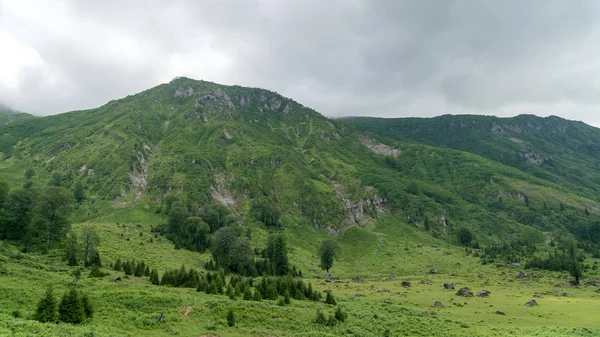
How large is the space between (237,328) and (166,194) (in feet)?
590

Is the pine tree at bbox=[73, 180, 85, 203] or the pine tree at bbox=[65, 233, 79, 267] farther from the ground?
the pine tree at bbox=[73, 180, 85, 203]

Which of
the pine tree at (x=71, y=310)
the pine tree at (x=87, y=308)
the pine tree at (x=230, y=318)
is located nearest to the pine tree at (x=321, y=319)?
the pine tree at (x=230, y=318)

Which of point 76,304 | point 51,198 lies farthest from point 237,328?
point 51,198

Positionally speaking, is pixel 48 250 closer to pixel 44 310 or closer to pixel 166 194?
pixel 44 310

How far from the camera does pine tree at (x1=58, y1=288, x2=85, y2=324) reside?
1134 inches

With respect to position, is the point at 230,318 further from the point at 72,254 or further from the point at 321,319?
the point at 72,254

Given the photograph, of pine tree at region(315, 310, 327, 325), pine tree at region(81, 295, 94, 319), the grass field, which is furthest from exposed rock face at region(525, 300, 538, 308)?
pine tree at region(81, 295, 94, 319)

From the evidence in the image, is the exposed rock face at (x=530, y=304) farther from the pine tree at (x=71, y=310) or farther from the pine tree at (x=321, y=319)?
the pine tree at (x=71, y=310)

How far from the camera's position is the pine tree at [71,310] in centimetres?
2880

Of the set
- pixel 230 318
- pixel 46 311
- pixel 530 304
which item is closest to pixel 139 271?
pixel 230 318

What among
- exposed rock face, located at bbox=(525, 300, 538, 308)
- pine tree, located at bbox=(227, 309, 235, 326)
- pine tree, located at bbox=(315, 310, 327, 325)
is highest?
pine tree, located at bbox=(227, 309, 235, 326)

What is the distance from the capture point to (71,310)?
96.4 feet

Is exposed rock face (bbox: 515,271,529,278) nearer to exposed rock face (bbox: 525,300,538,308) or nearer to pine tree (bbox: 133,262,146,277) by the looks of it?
exposed rock face (bbox: 525,300,538,308)

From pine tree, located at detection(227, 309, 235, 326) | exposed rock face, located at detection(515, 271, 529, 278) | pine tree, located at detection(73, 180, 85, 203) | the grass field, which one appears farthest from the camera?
pine tree, located at detection(73, 180, 85, 203)
